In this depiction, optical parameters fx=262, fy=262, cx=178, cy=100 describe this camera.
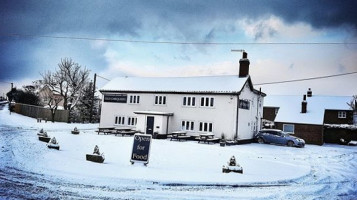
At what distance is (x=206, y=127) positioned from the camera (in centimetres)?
2800

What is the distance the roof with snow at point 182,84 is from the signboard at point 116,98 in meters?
0.66

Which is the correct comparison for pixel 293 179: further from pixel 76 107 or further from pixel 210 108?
pixel 76 107

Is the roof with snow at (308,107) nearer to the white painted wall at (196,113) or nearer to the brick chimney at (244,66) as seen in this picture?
the white painted wall at (196,113)

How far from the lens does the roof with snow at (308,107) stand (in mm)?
35912

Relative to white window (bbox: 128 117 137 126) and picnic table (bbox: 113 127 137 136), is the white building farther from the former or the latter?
picnic table (bbox: 113 127 137 136)

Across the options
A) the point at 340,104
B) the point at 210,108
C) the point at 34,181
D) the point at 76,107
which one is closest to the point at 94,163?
the point at 34,181

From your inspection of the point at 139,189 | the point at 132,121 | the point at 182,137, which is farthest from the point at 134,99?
the point at 139,189

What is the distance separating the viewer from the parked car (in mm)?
28188

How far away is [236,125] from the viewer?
88.5ft

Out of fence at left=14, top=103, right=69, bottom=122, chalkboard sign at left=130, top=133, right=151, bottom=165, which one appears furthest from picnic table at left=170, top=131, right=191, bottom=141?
fence at left=14, top=103, right=69, bottom=122

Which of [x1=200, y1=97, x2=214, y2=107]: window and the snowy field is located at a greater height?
[x1=200, y1=97, x2=214, y2=107]: window

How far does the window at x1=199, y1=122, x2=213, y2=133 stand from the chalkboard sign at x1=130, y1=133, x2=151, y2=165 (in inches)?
610

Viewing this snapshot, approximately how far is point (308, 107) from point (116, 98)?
91.8ft

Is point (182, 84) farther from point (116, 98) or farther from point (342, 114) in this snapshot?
point (342, 114)
